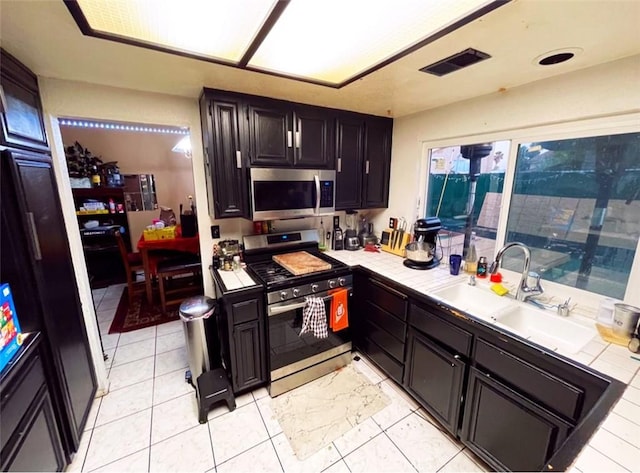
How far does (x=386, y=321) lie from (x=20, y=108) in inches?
99.1

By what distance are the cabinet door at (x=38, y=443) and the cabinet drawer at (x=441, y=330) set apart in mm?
1988

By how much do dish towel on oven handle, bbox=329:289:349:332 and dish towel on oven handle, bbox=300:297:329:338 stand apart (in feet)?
0.29

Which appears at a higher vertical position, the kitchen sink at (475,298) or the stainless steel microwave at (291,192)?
the stainless steel microwave at (291,192)

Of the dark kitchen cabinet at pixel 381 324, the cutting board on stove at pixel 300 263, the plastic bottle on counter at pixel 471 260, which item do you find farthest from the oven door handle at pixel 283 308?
the plastic bottle on counter at pixel 471 260

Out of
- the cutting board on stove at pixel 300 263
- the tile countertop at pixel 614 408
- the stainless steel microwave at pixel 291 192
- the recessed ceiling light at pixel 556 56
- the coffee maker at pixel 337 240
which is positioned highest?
the recessed ceiling light at pixel 556 56

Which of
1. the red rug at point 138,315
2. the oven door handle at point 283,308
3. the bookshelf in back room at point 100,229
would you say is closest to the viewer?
the oven door handle at point 283,308

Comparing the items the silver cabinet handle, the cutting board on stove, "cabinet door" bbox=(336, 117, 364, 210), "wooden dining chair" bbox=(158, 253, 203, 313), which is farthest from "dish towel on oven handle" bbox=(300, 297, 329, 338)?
"wooden dining chair" bbox=(158, 253, 203, 313)

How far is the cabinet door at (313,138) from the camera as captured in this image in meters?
2.15

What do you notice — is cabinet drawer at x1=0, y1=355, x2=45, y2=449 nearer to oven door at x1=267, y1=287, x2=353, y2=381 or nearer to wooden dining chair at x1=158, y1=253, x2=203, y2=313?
oven door at x1=267, y1=287, x2=353, y2=381

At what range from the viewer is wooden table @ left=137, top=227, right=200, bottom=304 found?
3146 mm

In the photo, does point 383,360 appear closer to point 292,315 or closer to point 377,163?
point 292,315

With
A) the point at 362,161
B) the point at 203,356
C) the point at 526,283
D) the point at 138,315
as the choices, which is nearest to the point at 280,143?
the point at 362,161

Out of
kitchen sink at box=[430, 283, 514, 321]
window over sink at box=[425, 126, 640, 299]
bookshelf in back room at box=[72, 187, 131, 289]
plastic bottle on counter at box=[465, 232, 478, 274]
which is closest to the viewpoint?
window over sink at box=[425, 126, 640, 299]

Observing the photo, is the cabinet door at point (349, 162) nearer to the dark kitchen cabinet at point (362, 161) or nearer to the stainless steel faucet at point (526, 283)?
the dark kitchen cabinet at point (362, 161)
